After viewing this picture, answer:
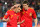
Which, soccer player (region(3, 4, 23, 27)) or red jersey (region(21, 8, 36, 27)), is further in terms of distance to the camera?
red jersey (region(21, 8, 36, 27))

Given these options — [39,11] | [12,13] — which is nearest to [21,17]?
[12,13]

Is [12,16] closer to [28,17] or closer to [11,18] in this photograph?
[11,18]

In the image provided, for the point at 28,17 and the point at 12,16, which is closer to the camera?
the point at 12,16

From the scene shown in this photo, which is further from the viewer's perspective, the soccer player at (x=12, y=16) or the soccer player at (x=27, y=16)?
the soccer player at (x=27, y=16)

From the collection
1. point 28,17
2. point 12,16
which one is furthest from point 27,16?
point 12,16

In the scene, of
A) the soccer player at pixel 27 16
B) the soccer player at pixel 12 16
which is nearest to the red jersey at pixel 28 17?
the soccer player at pixel 27 16

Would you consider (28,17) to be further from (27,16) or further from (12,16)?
(12,16)

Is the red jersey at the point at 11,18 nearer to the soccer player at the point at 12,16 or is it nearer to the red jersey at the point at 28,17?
the soccer player at the point at 12,16

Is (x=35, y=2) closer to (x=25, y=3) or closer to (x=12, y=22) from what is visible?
(x=25, y=3)

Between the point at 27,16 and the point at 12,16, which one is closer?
the point at 12,16

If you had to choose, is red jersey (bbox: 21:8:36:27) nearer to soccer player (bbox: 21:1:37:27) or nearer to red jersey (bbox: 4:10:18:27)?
soccer player (bbox: 21:1:37:27)

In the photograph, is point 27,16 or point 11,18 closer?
point 11,18

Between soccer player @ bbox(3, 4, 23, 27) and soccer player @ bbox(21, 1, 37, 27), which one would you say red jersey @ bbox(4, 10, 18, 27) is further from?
soccer player @ bbox(21, 1, 37, 27)

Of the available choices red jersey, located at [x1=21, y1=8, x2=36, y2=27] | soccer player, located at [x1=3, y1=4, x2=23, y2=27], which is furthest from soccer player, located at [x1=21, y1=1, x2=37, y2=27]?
soccer player, located at [x1=3, y1=4, x2=23, y2=27]
